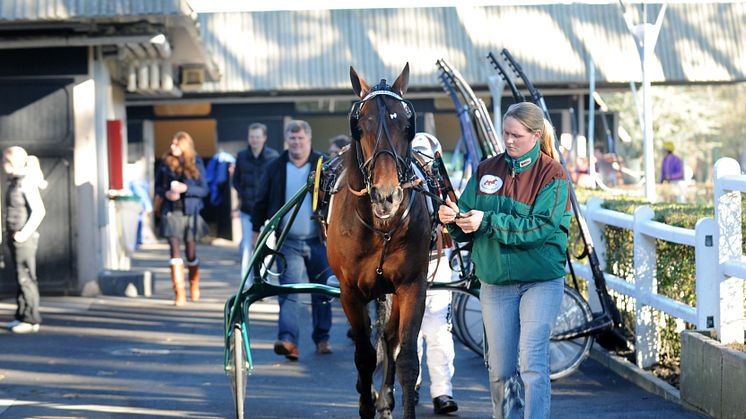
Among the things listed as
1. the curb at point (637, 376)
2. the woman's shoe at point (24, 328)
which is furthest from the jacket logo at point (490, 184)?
the woman's shoe at point (24, 328)

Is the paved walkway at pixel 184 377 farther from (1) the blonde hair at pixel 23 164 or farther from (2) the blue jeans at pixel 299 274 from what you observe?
(1) the blonde hair at pixel 23 164

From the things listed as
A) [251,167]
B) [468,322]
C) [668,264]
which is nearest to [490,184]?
[668,264]

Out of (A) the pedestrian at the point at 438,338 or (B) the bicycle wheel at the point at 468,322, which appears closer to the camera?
(A) the pedestrian at the point at 438,338

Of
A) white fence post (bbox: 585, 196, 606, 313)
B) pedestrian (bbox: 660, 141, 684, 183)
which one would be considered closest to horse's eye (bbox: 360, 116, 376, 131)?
white fence post (bbox: 585, 196, 606, 313)

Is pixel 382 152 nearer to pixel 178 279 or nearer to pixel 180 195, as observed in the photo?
pixel 180 195

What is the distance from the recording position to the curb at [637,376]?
28.4ft

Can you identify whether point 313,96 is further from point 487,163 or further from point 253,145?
point 487,163

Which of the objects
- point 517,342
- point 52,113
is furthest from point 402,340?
point 52,113

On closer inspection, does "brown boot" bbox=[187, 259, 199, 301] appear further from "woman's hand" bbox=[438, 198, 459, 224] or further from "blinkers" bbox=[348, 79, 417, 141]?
"woman's hand" bbox=[438, 198, 459, 224]

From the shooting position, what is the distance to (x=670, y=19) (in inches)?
1180

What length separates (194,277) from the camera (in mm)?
16109

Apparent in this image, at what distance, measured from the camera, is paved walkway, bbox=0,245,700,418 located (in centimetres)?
873

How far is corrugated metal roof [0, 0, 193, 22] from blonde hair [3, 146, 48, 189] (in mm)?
1494

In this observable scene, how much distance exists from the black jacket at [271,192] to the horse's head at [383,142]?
4.21 meters
